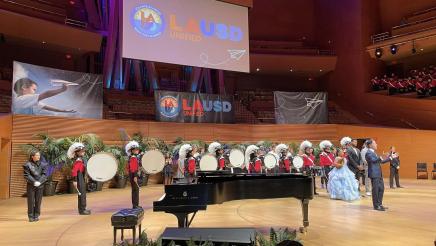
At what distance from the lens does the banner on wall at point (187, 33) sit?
1412 cm

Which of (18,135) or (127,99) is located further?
(127,99)

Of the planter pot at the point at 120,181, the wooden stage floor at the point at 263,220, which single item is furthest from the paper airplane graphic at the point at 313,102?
the planter pot at the point at 120,181

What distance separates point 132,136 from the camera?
567 inches

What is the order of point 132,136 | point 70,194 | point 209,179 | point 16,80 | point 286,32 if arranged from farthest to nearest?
point 286,32 → point 132,136 → point 70,194 → point 16,80 → point 209,179

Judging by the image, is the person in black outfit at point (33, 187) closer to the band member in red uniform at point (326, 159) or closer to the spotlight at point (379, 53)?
the band member in red uniform at point (326, 159)

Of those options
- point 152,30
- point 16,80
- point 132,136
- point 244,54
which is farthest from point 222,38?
point 16,80

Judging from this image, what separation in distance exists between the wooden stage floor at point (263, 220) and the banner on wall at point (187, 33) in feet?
19.2

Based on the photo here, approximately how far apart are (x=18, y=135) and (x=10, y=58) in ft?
30.2

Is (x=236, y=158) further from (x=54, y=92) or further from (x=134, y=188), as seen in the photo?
(x=54, y=92)

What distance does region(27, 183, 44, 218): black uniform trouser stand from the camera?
7.84 metres

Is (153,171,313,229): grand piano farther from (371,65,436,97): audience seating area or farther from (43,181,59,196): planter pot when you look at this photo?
(371,65,436,97): audience seating area

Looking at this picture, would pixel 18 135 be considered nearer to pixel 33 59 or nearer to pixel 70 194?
pixel 70 194

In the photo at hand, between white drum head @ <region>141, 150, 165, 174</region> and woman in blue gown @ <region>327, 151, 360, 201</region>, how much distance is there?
4.70 metres

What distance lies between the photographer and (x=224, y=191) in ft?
18.9
